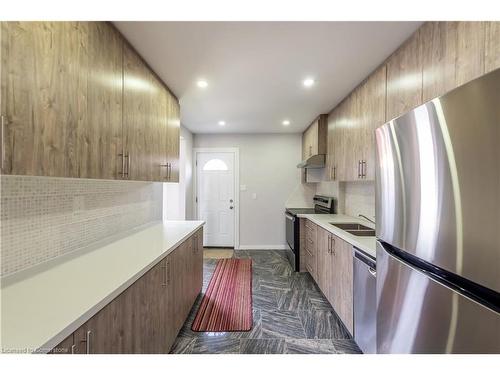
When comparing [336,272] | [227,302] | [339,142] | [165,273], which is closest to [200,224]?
[227,302]

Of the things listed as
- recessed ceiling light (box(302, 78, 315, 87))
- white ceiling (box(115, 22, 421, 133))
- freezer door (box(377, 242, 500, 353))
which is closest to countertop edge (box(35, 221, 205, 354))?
freezer door (box(377, 242, 500, 353))

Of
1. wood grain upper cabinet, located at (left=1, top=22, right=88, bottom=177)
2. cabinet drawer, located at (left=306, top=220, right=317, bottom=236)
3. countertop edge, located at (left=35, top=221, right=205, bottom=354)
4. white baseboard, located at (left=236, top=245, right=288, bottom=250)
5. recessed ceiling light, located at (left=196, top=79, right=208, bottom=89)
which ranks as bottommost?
white baseboard, located at (left=236, top=245, right=288, bottom=250)

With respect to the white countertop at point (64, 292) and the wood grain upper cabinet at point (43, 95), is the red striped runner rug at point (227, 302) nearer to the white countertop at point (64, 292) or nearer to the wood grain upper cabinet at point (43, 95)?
the white countertop at point (64, 292)

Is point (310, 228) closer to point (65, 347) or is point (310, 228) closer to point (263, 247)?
point (263, 247)

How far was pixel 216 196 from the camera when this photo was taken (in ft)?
15.9

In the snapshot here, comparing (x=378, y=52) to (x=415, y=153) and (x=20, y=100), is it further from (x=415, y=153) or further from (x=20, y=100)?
(x=20, y=100)

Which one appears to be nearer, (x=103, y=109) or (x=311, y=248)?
(x=103, y=109)

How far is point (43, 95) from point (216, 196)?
12.8ft

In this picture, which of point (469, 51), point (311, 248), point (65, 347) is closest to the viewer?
point (65, 347)

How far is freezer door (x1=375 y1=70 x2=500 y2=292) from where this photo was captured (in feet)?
2.15

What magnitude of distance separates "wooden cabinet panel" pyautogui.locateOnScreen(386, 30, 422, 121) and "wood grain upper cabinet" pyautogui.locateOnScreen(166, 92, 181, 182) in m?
2.12

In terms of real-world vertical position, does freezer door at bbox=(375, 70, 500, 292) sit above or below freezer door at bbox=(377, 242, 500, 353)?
above

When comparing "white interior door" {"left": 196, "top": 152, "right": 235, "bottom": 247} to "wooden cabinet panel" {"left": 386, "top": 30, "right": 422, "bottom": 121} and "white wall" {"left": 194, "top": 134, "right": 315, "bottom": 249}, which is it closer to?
"white wall" {"left": 194, "top": 134, "right": 315, "bottom": 249}

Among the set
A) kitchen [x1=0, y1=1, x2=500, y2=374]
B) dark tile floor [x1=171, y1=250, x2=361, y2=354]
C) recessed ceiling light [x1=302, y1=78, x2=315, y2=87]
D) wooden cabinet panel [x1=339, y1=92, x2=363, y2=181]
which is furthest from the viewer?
wooden cabinet panel [x1=339, y1=92, x2=363, y2=181]
